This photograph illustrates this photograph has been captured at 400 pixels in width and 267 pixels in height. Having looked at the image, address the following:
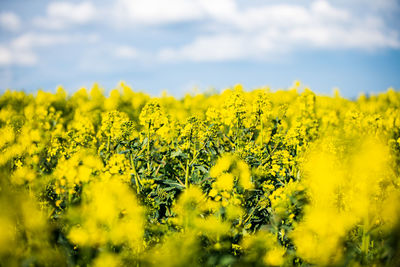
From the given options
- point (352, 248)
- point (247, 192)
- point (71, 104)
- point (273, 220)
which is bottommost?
point (352, 248)

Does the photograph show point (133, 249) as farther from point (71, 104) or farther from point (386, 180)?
point (71, 104)

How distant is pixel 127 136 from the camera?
3635 mm

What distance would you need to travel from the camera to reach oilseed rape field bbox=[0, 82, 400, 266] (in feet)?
8.44

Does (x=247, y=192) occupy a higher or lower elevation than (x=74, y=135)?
lower

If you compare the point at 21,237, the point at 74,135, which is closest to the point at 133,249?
the point at 21,237

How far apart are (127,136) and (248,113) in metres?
1.52

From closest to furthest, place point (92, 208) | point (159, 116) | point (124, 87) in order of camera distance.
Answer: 1. point (92, 208)
2. point (159, 116)
3. point (124, 87)

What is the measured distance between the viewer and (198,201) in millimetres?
3170

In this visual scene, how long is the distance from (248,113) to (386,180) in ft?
5.48

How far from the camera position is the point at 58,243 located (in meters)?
2.68

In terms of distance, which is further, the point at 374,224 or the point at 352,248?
the point at 374,224

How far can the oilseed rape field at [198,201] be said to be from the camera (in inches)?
101

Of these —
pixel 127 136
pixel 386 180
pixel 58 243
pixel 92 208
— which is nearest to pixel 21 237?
pixel 58 243

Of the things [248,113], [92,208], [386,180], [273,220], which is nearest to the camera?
[92,208]
